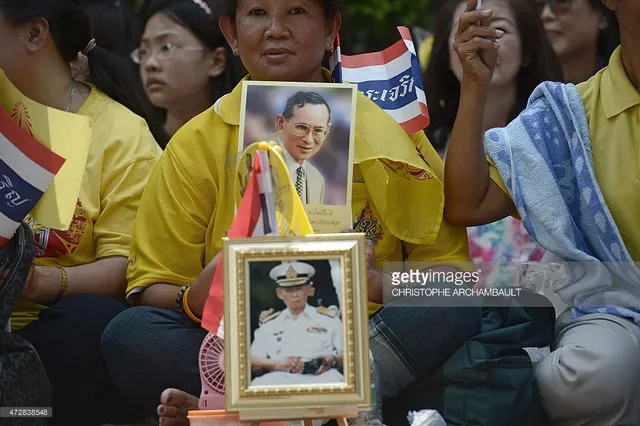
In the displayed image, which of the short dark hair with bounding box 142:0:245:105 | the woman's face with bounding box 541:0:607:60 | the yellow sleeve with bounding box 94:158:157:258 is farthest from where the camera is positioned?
the short dark hair with bounding box 142:0:245:105

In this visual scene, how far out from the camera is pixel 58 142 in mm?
3129

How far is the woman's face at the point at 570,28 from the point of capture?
11.8 feet

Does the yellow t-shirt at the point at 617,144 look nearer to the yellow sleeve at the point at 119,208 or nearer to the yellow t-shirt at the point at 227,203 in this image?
the yellow t-shirt at the point at 227,203

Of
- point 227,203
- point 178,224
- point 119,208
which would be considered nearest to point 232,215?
point 227,203

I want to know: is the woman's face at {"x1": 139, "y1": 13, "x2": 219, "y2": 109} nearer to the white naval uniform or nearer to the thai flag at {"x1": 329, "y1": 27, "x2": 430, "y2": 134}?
the thai flag at {"x1": 329, "y1": 27, "x2": 430, "y2": 134}

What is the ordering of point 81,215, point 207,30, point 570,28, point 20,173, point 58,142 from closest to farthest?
point 20,173 < point 58,142 < point 81,215 < point 570,28 < point 207,30

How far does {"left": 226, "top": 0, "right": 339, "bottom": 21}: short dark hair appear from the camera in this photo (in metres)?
3.13

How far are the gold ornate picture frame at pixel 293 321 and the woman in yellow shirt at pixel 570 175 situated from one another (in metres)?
0.68

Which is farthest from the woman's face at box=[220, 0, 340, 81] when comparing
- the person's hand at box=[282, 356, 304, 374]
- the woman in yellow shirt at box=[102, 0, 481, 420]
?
the person's hand at box=[282, 356, 304, 374]

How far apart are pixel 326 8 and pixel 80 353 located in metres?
1.03

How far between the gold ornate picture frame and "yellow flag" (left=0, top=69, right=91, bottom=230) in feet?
2.66

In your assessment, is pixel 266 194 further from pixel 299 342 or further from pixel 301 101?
pixel 301 101

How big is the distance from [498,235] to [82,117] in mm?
1169

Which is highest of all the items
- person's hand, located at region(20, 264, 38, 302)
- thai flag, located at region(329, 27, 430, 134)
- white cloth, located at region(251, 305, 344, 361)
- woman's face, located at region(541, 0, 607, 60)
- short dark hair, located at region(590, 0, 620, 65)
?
woman's face, located at region(541, 0, 607, 60)
